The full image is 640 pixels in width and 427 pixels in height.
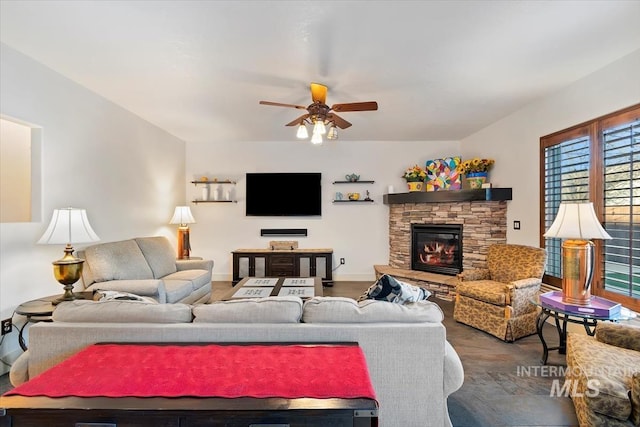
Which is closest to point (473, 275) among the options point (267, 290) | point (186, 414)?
point (267, 290)

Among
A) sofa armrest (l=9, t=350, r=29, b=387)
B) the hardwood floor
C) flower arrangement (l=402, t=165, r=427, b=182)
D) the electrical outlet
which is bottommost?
the hardwood floor

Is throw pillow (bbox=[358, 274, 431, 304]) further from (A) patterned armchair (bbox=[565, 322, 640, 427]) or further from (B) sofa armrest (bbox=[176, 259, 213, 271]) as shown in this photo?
(B) sofa armrest (bbox=[176, 259, 213, 271])

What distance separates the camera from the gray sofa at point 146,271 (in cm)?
287

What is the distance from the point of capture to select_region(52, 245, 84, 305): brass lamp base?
2.34m

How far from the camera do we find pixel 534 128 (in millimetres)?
3633

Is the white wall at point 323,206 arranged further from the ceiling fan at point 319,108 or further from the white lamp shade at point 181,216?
the ceiling fan at point 319,108

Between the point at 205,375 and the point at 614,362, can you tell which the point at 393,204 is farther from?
the point at 205,375

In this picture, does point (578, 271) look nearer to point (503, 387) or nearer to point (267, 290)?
point (503, 387)

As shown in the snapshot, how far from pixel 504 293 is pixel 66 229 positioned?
417 cm

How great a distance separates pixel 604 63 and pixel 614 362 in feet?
8.52

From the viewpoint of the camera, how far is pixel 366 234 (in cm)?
547

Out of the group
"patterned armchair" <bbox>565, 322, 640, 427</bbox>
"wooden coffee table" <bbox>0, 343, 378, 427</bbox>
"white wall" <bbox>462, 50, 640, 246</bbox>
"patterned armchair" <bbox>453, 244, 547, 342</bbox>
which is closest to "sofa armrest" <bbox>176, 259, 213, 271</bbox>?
"wooden coffee table" <bbox>0, 343, 378, 427</bbox>

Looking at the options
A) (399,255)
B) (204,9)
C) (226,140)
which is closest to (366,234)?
(399,255)

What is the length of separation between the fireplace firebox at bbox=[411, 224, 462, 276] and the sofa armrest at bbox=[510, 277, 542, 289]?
4.80ft
